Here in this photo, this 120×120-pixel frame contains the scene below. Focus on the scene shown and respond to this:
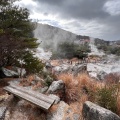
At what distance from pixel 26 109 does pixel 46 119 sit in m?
0.72

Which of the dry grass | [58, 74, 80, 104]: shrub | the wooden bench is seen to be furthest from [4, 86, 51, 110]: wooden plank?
[58, 74, 80, 104]: shrub

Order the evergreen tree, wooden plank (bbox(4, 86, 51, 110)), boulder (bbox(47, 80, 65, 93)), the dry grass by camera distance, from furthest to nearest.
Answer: the evergreen tree, boulder (bbox(47, 80, 65, 93)), the dry grass, wooden plank (bbox(4, 86, 51, 110))

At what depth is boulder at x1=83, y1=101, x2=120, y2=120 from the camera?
14.0 feet

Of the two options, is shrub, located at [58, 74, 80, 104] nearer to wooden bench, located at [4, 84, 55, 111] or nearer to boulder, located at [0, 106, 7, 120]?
wooden bench, located at [4, 84, 55, 111]

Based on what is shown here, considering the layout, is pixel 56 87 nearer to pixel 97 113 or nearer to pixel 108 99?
pixel 108 99

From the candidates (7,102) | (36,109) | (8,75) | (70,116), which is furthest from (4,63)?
(70,116)

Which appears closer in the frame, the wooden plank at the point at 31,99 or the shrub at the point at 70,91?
the wooden plank at the point at 31,99

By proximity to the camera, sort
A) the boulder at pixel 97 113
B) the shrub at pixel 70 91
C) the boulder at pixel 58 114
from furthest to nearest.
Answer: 1. the shrub at pixel 70 91
2. the boulder at pixel 58 114
3. the boulder at pixel 97 113

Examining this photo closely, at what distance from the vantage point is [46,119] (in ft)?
17.2

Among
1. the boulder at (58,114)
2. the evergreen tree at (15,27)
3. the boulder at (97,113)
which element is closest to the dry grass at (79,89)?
the boulder at (58,114)

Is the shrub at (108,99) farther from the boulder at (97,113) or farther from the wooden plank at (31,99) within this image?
the wooden plank at (31,99)

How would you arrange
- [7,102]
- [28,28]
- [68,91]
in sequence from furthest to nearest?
[28,28]
[68,91]
[7,102]

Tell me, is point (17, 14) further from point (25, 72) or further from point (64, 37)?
point (64, 37)

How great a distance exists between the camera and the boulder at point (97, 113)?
4273mm
